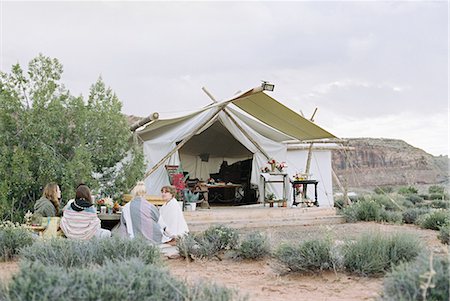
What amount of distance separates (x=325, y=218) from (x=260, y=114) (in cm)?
264

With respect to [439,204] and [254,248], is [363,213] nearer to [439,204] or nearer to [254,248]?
[254,248]

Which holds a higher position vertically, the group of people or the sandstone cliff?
the sandstone cliff

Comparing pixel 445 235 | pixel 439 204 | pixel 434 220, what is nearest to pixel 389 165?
pixel 439 204

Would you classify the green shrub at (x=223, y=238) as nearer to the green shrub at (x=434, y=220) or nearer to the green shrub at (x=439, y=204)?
the green shrub at (x=434, y=220)

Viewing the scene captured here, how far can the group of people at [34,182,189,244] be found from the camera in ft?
18.7

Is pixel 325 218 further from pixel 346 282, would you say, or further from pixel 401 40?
pixel 346 282

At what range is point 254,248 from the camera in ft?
18.1

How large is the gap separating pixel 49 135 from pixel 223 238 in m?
3.01

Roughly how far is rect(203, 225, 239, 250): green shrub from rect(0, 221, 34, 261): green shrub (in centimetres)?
213

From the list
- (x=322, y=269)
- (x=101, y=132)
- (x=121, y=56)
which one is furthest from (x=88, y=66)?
(x=322, y=269)

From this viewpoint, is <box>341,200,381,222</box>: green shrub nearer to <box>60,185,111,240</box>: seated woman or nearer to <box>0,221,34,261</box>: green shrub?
<box>60,185,111,240</box>: seated woman

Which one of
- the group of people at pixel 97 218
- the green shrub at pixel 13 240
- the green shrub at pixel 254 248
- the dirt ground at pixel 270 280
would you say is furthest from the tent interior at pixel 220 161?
the green shrub at pixel 13 240

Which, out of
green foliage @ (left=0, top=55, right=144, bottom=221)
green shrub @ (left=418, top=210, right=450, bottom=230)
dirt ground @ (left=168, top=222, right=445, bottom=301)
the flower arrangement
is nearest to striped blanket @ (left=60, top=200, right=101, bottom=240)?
dirt ground @ (left=168, top=222, right=445, bottom=301)

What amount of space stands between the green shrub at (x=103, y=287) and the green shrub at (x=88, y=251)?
3.73 feet
